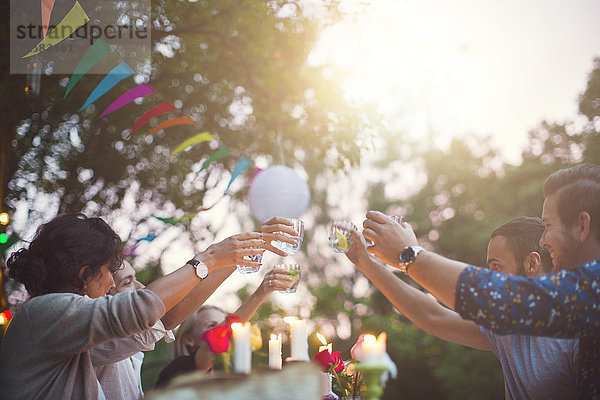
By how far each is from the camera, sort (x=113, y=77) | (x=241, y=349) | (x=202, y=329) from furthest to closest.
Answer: (x=202, y=329), (x=113, y=77), (x=241, y=349)

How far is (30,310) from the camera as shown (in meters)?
1.51

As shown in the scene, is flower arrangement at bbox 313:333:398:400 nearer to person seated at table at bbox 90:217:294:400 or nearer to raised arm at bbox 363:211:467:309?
raised arm at bbox 363:211:467:309

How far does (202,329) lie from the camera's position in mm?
3322

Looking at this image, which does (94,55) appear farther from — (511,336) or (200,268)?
(511,336)

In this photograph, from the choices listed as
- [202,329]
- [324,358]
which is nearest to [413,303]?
[324,358]

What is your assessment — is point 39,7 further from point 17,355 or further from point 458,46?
point 458,46

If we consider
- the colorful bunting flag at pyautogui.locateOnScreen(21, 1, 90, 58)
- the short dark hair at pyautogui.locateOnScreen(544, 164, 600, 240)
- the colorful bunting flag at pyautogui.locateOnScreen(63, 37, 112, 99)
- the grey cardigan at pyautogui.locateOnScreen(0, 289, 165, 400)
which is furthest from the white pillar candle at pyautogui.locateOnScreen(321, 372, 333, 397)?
the colorful bunting flag at pyautogui.locateOnScreen(21, 1, 90, 58)

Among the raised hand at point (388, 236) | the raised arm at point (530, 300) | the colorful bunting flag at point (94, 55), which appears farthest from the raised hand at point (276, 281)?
the colorful bunting flag at point (94, 55)

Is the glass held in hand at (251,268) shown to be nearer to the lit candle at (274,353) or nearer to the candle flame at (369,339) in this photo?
the lit candle at (274,353)

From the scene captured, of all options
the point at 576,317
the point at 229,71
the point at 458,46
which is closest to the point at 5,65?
the point at 229,71

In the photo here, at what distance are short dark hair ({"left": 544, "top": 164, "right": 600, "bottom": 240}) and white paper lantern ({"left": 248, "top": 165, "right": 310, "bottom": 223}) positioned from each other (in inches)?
114

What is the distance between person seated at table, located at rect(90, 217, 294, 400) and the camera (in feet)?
6.03

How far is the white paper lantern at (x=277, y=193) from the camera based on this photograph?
4.38 m

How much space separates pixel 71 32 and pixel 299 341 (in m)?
2.50
